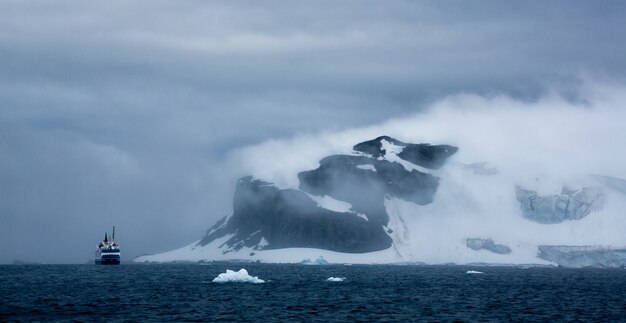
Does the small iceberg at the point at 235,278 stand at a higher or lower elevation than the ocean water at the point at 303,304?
higher

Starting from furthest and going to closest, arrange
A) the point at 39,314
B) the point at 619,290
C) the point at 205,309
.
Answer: the point at 619,290 → the point at 205,309 → the point at 39,314

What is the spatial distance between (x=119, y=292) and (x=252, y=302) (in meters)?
28.0

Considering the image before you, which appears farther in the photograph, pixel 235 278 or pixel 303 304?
pixel 235 278

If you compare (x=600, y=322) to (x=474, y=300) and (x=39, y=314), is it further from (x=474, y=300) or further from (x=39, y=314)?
(x=39, y=314)

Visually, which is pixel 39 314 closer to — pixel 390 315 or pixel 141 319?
pixel 141 319

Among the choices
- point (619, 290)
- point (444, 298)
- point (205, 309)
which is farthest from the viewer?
point (619, 290)

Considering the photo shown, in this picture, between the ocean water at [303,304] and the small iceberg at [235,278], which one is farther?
the small iceberg at [235,278]

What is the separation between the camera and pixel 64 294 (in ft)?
411

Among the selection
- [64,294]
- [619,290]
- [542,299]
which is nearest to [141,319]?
[64,294]

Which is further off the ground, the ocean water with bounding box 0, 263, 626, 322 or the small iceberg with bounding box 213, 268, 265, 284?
the small iceberg with bounding box 213, 268, 265, 284

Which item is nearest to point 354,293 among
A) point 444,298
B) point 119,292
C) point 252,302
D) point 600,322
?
point 444,298

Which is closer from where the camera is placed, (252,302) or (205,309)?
(205,309)

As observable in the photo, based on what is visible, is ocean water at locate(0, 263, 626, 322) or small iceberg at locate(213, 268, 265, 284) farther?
small iceberg at locate(213, 268, 265, 284)

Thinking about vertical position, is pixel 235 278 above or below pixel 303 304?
above
